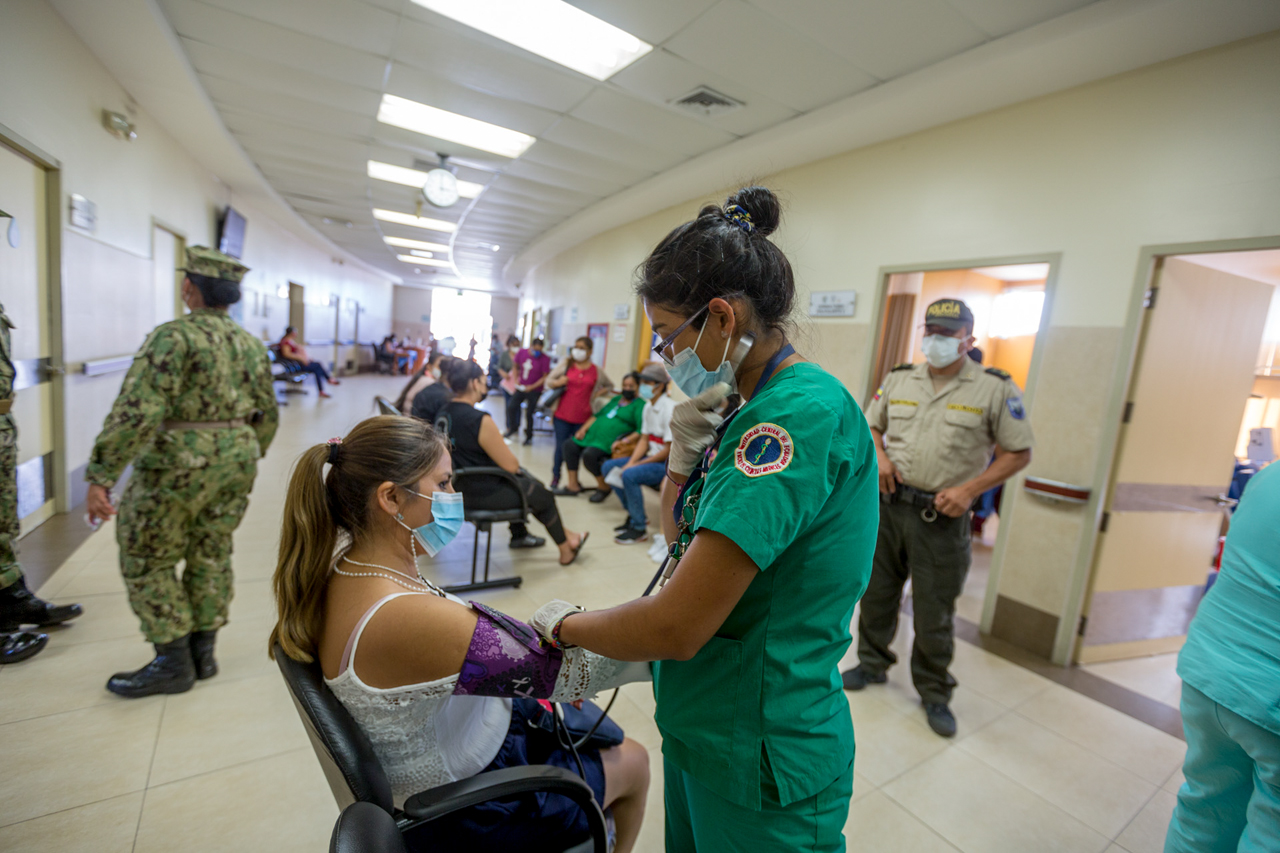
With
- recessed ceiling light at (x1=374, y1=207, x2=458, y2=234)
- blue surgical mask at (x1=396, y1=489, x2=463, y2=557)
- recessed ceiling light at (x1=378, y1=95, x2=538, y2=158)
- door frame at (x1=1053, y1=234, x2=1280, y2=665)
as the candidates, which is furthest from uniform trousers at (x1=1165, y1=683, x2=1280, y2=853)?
recessed ceiling light at (x1=374, y1=207, x2=458, y2=234)

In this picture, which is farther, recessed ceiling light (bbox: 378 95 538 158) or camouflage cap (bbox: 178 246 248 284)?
recessed ceiling light (bbox: 378 95 538 158)

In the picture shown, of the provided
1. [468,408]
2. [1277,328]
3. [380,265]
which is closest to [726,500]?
[468,408]

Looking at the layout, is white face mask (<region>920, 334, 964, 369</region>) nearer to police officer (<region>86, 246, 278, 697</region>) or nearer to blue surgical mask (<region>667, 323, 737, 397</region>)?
blue surgical mask (<region>667, 323, 737, 397</region>)

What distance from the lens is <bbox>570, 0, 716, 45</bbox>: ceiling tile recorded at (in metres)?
2.61

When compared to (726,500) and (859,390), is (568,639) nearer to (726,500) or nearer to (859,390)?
(726,500)

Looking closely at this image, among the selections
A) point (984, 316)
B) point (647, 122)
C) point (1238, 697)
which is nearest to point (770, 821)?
point (1238, 697)

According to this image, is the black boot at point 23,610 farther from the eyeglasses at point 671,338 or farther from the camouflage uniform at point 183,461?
the eyeglasses at point 671,338

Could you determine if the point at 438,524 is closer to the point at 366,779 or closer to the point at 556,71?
the point at 366,779

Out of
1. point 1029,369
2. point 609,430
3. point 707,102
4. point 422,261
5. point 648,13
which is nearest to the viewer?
point 648,13

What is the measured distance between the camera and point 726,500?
2.25 ft

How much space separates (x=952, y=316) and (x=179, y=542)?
2938 mm

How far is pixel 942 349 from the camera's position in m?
2.19

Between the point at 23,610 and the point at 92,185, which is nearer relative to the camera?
the point at 23,610

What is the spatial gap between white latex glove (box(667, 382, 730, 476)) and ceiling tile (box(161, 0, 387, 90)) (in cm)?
371
